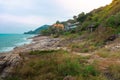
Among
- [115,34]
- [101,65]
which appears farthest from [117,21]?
[101,65]

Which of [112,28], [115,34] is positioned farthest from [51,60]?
[112,28]

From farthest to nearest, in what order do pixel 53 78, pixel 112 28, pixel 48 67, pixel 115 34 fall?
pixel 112 28, pixel 115 34, pixel 48 67, pixel 53 78

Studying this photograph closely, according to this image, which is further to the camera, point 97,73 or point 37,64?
point 37,64

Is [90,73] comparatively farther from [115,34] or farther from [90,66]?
[115,34]

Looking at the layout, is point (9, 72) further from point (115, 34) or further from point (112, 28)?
point (112, 28)

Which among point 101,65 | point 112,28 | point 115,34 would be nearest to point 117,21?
point 112,28

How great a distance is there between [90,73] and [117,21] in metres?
26.1

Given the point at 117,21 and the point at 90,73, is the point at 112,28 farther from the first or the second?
the point at 90,73

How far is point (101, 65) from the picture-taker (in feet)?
46.9

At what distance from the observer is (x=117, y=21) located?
38188 millimetres

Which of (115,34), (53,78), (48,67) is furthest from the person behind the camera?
(115,34)

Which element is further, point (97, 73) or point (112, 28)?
point (112, 28)

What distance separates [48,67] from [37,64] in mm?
655

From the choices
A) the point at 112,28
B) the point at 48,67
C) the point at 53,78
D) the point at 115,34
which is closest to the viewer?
the point at 53,78
